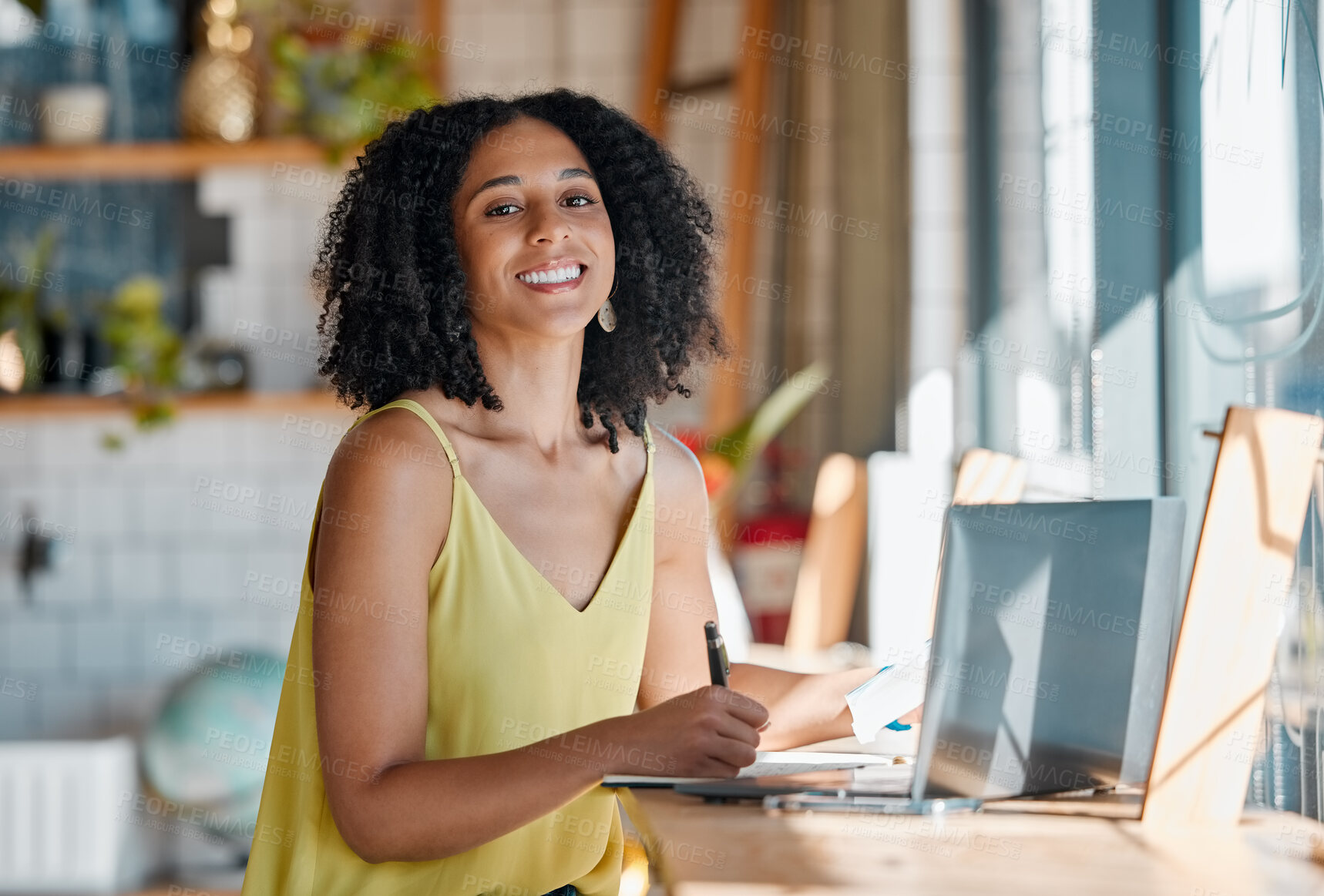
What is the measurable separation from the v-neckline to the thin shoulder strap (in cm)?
1

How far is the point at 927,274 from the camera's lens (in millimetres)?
2965

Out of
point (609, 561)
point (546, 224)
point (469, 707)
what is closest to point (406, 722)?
point (469, 707)

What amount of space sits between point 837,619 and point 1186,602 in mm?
2034

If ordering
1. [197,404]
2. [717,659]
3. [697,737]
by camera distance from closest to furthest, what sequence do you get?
[697,737] → [717,659] → [197,404]

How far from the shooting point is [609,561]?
1491 mm

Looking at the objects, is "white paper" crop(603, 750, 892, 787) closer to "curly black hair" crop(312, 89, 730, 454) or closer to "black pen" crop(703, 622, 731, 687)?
"black pen" crop(703, 622, 731, 687)

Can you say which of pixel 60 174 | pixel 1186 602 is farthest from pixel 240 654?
pixel 1186 602

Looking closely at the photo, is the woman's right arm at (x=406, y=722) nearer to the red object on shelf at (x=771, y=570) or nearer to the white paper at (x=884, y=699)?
the white paper at (x=884, y=699)

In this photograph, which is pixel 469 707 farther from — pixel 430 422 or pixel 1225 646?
pixel 1225 646

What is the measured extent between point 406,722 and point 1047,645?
0.63m

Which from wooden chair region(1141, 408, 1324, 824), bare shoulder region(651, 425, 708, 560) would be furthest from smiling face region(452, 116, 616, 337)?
wooden chair region(1141, 408, 1324, 824)

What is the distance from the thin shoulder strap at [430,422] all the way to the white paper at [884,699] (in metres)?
0.49

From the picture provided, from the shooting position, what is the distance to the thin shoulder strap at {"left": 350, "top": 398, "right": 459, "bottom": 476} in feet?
4.43

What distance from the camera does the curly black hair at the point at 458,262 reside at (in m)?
1.50
